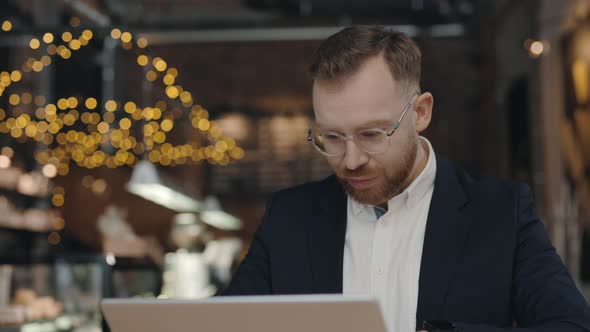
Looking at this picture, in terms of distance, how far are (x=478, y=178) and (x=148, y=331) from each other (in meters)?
0.84

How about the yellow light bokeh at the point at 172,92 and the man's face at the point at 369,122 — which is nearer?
the man's face at the point at 369,122

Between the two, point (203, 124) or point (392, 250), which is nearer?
point (392, 250)

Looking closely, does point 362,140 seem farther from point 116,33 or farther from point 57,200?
point 57,200

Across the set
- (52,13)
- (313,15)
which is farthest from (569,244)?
(52,13)

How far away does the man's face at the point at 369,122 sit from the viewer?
5.03 ft

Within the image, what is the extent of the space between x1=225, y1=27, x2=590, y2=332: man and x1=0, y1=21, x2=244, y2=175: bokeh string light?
496 centimetres

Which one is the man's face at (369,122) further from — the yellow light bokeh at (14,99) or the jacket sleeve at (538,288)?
the yellow light bokeh at (14,99)

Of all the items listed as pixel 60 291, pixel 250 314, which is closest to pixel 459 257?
pixel 250 314

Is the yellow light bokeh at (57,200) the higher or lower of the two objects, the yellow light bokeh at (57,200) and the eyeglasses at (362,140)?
the lower

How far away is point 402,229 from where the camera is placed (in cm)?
169

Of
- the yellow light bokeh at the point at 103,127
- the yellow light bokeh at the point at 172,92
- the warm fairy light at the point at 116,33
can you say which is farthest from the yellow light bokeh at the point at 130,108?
the warm fairy light at the point at 116,33

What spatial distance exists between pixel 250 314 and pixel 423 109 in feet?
2.17

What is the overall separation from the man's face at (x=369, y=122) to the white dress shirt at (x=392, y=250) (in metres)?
0.08

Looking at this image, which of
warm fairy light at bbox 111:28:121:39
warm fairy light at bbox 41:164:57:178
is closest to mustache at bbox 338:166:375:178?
warm fairy light at bbox 111:28:121:39
